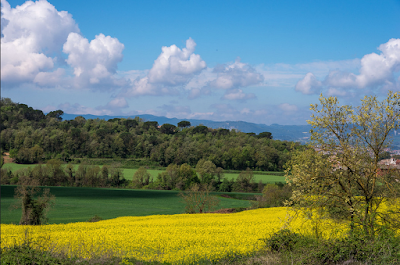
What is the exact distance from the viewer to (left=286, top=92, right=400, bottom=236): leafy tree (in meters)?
11.6

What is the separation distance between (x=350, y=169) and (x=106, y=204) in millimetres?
55039

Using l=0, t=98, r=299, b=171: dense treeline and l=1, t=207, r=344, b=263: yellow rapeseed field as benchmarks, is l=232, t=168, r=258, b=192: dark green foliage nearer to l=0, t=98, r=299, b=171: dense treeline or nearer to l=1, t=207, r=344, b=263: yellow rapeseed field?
l=0, t=98, r=299, b=171: dense treeline

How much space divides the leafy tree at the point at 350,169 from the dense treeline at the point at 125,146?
101361 millimetres

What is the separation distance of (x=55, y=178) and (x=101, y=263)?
8744cm

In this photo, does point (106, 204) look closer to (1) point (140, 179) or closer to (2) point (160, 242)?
(1) point (140, 179)

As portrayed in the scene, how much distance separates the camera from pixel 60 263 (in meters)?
9.08

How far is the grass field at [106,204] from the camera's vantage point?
47.1 meters

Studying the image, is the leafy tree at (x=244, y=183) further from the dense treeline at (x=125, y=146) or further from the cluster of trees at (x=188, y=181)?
the dense treeline at (x=125, y=146)

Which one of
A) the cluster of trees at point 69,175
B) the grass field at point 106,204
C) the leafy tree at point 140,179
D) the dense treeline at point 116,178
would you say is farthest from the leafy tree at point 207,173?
the grass field at point 106,204

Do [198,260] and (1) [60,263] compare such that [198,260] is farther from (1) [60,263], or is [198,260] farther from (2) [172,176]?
(2) [172,176]

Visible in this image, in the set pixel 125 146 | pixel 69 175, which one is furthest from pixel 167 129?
pixel 69 175

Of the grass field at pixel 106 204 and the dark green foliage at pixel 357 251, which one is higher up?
the dark green foliage at pixel 357 251

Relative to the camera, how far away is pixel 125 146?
5704 inches

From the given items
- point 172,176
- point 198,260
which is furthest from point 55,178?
point 198,260
